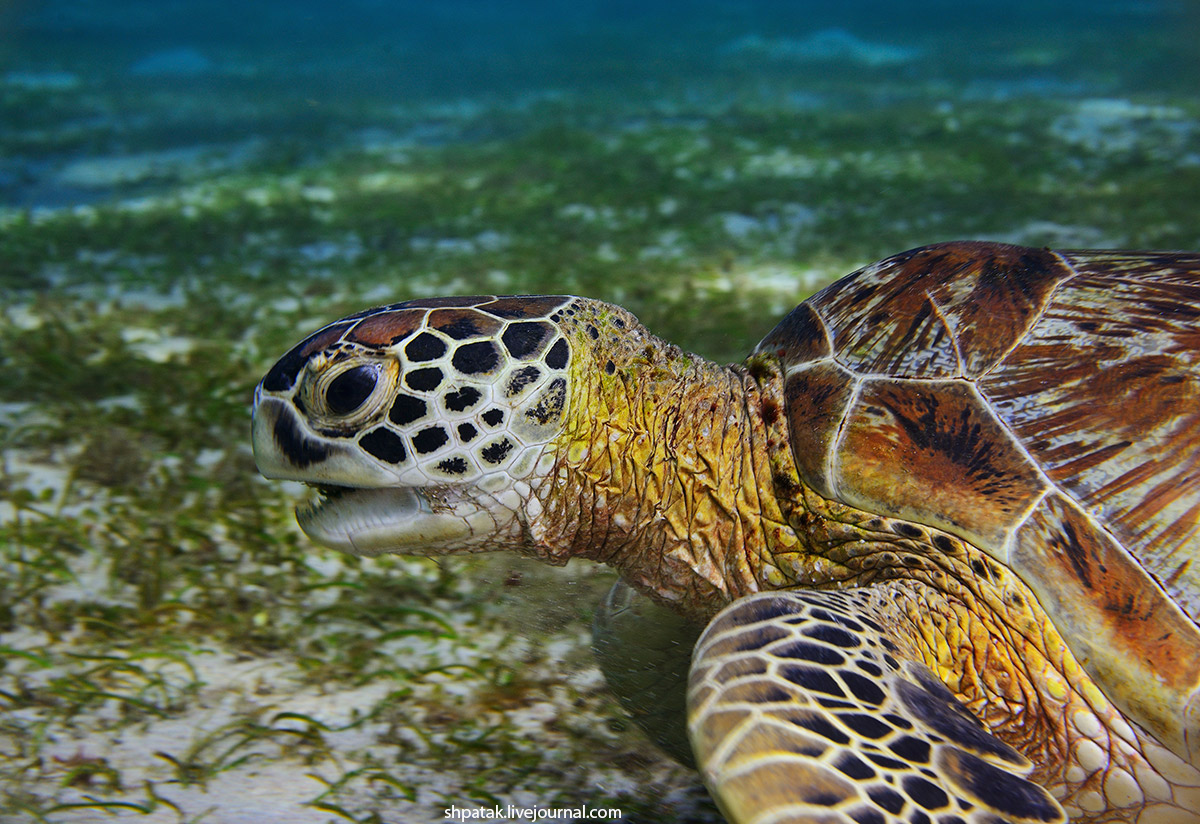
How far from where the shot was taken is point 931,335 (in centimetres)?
143

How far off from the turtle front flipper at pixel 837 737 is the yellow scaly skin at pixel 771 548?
0.16 meters

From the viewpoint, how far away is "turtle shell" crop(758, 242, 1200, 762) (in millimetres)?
1156

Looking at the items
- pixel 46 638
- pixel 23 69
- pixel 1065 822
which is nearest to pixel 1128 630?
pixel 1065 822

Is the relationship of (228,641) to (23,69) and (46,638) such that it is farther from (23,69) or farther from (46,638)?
(23,69)

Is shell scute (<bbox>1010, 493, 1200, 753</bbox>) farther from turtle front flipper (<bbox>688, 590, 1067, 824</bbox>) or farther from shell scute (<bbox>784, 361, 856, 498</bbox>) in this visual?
shell scute (<bbox>784, 361, 856, 498</bbox>)

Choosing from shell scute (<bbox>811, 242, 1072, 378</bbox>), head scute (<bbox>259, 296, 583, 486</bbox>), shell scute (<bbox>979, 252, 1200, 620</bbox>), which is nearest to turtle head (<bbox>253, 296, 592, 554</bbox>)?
head scute (<bbox>259, 296, 583, 486</bbox>)

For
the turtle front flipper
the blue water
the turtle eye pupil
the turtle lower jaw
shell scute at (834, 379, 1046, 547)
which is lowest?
the turtle front flipper

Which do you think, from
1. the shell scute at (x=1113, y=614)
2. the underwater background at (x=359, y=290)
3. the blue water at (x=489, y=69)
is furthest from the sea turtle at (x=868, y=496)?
the blue water at (x=489, y=69)

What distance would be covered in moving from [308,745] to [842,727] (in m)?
1.02

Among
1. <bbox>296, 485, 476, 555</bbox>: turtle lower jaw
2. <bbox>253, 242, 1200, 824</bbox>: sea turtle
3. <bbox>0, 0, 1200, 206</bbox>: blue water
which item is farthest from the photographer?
<bbox>0, 0, 1200, 206</bbox>: blue water

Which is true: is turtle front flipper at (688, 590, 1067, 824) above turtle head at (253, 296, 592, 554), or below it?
below

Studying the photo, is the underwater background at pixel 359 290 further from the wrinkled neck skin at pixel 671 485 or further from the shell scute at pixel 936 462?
the shell scute at pixel 936 462

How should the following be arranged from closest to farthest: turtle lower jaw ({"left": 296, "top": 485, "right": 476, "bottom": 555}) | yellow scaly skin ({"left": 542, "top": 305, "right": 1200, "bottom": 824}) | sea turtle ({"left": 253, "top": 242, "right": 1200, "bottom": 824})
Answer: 1. sea turtle ({"left": 253, "top": 242, "right": 1200, "bottom": 824})
2. yellow scaly skin ({"left": 542, "top": 305, "right": 1200, "bottom": 824})
3. turtle lower jaw ({"left": 296, "top": 485, "right": 476, "bottom": 555})

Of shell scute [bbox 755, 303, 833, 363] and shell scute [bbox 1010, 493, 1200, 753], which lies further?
shell scute [bbox 755, 303, 833, 363]
